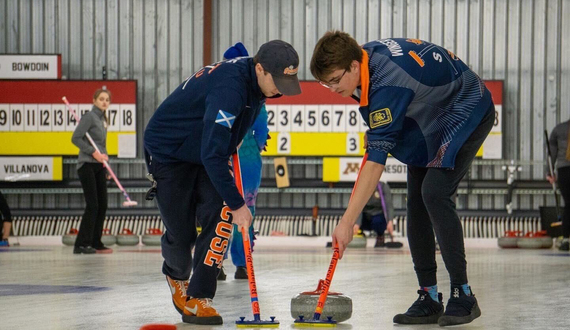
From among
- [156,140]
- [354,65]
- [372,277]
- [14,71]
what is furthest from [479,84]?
[14,71]

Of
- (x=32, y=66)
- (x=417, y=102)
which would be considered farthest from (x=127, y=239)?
(x=417, y=102)

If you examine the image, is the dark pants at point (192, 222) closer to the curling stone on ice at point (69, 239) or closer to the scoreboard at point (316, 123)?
the curling stone on ice at point (69, 239)

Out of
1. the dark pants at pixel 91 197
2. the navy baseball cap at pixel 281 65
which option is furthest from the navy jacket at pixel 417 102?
the dark pants at pixel 91 197

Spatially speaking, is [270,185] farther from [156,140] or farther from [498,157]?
[156,140]

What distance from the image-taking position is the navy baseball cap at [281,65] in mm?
3742

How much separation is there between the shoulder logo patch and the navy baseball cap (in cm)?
38

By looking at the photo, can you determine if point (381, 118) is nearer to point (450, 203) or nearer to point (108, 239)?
point (450, 203)

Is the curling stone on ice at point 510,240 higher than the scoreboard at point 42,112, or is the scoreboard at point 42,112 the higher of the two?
the scoreboard at point 42,112

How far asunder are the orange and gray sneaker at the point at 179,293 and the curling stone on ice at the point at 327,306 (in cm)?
52

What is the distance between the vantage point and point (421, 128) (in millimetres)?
3816

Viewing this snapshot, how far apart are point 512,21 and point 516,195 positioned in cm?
265

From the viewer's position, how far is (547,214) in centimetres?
1305

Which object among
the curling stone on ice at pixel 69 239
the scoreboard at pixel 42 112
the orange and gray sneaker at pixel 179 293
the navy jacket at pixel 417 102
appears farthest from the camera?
the scoreboard at pixel 42 112

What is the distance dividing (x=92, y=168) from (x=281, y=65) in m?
6.32
